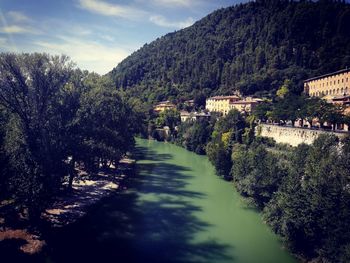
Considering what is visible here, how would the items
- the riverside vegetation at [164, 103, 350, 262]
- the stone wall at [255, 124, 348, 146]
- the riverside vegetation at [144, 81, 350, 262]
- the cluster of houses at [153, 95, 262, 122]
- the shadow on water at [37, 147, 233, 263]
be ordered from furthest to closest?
the cluster of houses at [153, 95, 262, 122], the stone wall at [255, 124, 348, 146], the shadow on water at [37, 147, 233, 263], the riverside vegetation at [144, 81, 350, 262], the riverside vegetation at [164, 103, 350, 262]

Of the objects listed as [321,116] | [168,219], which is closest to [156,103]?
→ [321,116]

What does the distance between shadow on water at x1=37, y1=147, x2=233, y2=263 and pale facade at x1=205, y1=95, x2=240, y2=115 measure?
4949 cm

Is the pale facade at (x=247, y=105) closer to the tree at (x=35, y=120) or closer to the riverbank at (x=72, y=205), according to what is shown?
the riverbank at (x=72, y=205)

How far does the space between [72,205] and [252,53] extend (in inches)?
3761

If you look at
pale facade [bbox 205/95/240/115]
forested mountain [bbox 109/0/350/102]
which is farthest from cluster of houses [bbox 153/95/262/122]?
forested mountain [bbox 109/0/350/102]

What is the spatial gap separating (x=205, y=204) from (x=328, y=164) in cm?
1279

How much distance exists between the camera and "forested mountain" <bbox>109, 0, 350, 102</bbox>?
89062 mm

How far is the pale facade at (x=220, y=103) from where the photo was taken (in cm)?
8012

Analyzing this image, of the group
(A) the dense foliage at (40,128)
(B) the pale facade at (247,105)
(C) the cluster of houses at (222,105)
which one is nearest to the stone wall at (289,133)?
(B) the pale facade at (247,105)

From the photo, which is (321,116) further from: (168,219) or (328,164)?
(168,219)

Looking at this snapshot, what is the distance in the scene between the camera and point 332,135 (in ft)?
101

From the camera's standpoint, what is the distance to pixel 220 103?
8412cm

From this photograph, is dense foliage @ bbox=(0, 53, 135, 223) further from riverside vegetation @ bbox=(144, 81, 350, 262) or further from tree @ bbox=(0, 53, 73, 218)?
riverside vegetation @ bbox=(144, 81, 350, 262)

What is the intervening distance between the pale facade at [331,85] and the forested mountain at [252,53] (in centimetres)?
551
